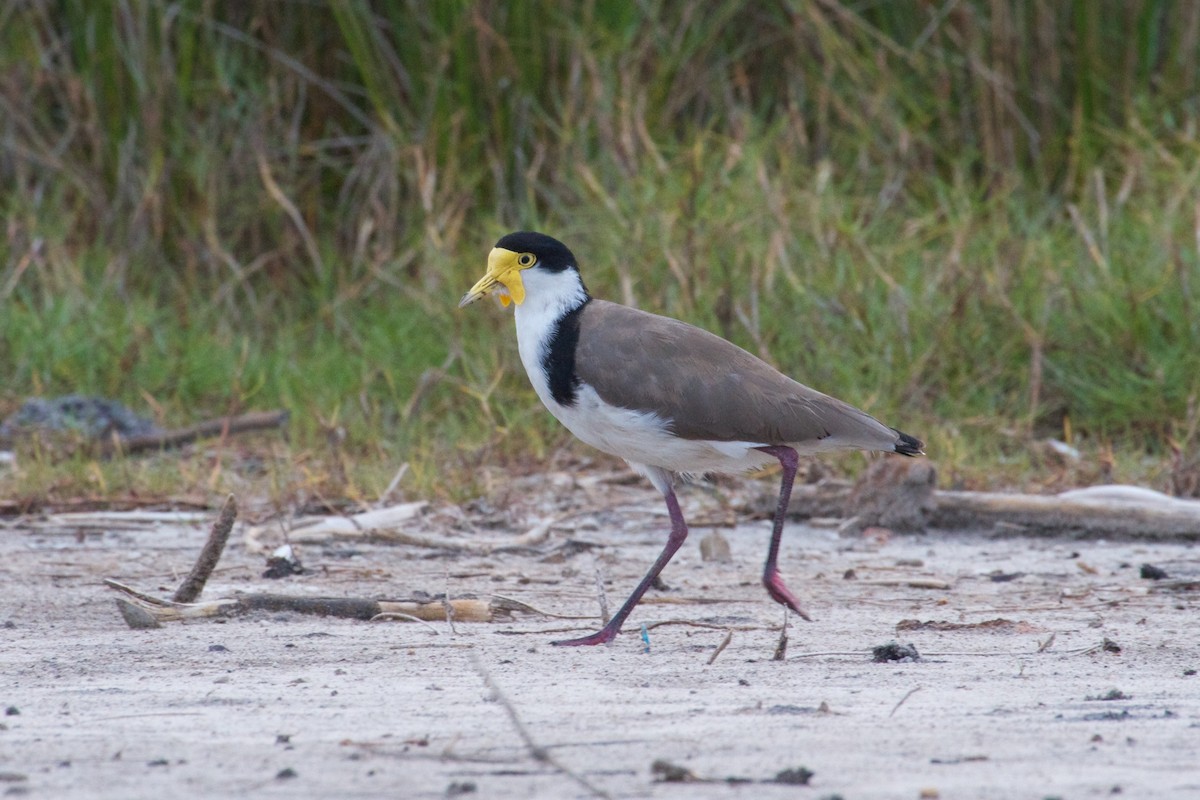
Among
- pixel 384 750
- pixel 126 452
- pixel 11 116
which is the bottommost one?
pixel 126 452

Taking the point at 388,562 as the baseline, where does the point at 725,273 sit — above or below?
above

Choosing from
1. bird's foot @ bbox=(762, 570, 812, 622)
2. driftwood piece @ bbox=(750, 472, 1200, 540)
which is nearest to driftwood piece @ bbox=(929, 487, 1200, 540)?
driftwood piece @ bbox=(750, 472, 1200, 540)

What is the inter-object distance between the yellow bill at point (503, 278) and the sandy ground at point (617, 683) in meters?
0.77

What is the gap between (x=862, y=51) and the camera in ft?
27.8

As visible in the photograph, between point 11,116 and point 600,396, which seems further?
point 11,116

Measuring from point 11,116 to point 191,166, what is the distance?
94cm

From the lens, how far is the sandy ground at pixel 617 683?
7.94 feet

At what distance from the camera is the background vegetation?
6496 mm

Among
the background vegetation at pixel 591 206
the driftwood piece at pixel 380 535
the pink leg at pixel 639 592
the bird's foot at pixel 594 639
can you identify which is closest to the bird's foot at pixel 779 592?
the pink leg at pixel 639 592

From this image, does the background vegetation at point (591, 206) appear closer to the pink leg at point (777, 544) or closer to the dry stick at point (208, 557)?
the pink leg at point (777, 544)

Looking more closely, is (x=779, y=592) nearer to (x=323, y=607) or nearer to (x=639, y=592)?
(x=639, y=592)

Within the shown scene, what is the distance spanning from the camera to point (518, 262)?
4.50 metres

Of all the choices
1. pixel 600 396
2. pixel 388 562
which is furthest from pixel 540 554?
pixel 600 396

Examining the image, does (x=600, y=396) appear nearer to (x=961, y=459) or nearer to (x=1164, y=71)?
(x=961, y=459)
